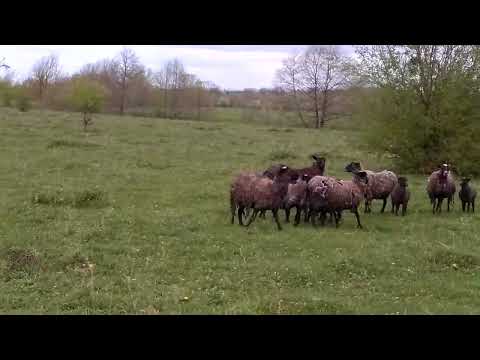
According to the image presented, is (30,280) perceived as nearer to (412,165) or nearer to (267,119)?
(412,165)

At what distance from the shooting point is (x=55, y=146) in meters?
28.2

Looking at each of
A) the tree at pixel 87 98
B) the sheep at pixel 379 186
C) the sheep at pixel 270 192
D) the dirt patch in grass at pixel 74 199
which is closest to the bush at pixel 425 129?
the sheep at pixel 379 186

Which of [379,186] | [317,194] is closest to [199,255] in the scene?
[317,194]

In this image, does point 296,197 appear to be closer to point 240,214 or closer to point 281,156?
point 240,214

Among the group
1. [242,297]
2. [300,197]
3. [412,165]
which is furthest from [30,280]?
[412,165]

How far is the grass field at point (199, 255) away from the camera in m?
8.03

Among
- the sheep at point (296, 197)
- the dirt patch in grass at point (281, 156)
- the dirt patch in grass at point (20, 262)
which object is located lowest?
the dirt patch in grass at point (20, 262)

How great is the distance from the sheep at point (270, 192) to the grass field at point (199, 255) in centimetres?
51

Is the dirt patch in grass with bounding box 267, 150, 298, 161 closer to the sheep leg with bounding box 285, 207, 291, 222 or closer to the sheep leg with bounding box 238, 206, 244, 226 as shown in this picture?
the sheep leg with bounding box 285, 207, 291, 222

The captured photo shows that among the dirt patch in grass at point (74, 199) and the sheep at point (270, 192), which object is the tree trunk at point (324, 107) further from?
the sheep at point (270, 192)

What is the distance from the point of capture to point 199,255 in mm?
10688

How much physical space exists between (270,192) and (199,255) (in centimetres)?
318

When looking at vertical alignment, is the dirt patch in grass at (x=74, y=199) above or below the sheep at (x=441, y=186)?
below

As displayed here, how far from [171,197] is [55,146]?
13836 mm
